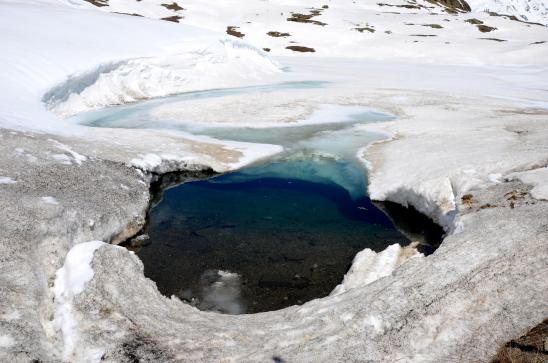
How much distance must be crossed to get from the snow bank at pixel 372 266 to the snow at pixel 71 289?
4395 mm

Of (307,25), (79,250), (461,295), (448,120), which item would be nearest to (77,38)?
(448,120)

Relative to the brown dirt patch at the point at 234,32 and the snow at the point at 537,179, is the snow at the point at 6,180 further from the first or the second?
the brown dirt patch at the point at 234,32

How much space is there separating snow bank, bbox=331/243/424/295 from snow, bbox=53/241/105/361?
173 inches

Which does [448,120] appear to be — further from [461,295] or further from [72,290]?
[72,290]

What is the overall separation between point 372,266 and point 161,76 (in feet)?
79.4

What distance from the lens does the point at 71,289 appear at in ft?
21.1

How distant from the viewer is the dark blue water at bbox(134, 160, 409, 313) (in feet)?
29.1

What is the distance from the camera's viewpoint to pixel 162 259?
9734mm

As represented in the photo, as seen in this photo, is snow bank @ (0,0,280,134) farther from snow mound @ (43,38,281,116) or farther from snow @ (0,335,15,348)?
snow @ (0,335,15,348)

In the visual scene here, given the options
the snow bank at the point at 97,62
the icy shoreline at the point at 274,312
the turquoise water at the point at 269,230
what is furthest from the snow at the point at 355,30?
the turquoise water at the point at 269,230

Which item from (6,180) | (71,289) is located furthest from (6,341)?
(6,180)

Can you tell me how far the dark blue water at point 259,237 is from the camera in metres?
8.88

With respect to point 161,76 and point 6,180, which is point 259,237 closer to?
point 6,180

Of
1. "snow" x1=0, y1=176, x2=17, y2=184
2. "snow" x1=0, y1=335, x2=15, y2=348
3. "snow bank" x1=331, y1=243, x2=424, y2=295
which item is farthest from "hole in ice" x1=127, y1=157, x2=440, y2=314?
"snow" x1=0, y1=335, x2=15, y2=348
